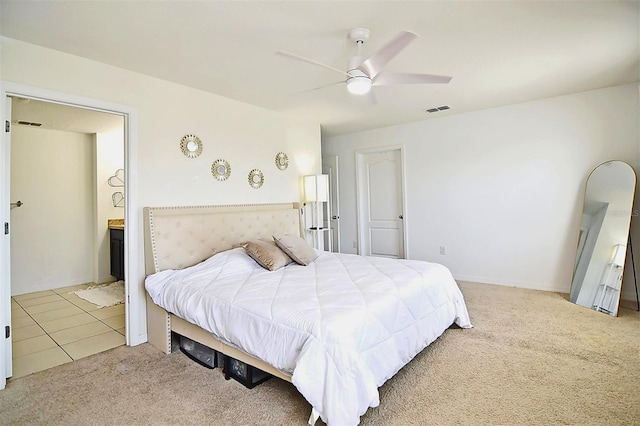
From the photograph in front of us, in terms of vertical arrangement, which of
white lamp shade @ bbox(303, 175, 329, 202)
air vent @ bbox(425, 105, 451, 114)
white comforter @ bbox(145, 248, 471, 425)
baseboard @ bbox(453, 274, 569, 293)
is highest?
air vent @ bbox(425, 105, 451, 114)

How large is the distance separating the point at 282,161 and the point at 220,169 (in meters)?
1.00

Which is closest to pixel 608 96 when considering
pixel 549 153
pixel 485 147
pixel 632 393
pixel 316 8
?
pixel 549 153

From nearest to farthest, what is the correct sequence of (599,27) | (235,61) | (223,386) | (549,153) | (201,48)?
(223,386), (599,27), (201,48), (235,61), (549,153)

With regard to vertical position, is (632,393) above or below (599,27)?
below

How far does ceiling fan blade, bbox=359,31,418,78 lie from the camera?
182 centimetres

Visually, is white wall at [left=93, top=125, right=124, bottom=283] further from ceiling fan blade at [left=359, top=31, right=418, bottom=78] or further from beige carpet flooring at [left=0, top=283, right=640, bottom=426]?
ceiling fan blade at [left=359, top=31, right=418, bottom=78]

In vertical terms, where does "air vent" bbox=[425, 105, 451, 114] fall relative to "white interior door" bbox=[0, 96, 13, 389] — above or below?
above

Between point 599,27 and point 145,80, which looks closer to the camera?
point 599,27

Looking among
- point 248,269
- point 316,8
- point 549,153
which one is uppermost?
point 316,8

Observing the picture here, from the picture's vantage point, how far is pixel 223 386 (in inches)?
85.8

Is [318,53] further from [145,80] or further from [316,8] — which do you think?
[145,80]

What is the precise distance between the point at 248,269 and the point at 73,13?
217 centimetres

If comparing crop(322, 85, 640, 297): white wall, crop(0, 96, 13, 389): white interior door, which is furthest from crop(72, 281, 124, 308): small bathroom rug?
crop(322, 85, 640, 297): white wall

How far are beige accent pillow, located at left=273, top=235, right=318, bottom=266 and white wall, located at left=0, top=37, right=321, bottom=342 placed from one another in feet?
3.09
